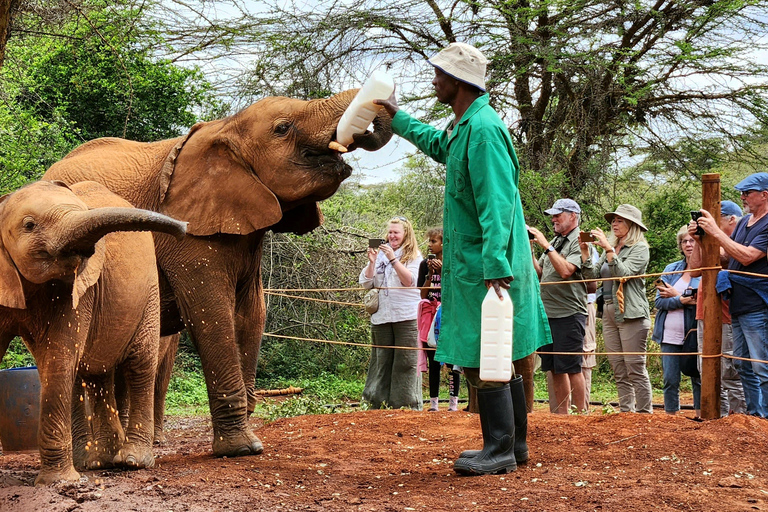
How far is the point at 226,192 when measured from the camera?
587 centimetres

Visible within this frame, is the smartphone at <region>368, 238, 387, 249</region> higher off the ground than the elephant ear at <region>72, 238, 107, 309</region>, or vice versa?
the smartphone at <region>368, 238, 387, 249</region>

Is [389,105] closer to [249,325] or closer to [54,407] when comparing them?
[249,325]

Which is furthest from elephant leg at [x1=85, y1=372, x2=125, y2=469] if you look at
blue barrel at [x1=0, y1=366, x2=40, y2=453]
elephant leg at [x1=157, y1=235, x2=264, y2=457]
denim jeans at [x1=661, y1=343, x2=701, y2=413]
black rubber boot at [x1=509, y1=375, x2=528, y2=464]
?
denim jeans at [x1=661, y1=343, x2=701, y2=413]

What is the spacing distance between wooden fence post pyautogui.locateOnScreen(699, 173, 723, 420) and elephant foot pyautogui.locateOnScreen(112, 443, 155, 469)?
3855mm

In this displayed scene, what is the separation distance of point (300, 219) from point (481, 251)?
6.34 feet

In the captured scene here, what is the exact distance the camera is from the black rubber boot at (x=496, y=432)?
484cm

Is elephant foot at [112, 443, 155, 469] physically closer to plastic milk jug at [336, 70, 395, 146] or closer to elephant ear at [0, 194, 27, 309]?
elephant ear at [0, 194, 27, 309]

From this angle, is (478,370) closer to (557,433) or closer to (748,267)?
(557,433)

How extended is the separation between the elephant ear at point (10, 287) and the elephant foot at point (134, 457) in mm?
1463

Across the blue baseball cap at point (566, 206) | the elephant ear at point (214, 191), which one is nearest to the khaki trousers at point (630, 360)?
the blue baseball cap at point (566, 206)

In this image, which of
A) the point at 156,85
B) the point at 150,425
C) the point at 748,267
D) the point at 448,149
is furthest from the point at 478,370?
the point at 156,85

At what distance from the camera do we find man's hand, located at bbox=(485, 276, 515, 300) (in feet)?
15.2

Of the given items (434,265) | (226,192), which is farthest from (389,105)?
(434,265)

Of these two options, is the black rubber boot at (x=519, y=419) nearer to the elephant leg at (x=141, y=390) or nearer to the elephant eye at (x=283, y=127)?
the elephant leg at (x=141, y=390)
